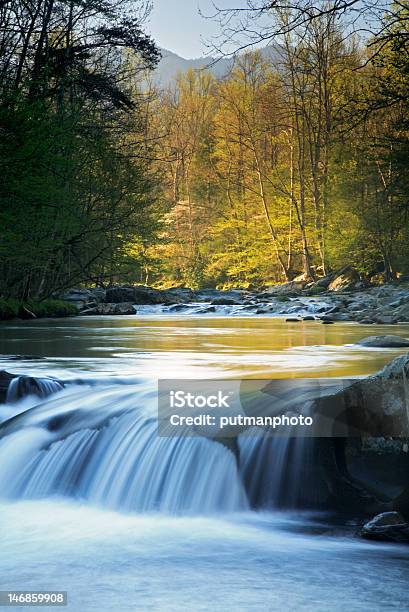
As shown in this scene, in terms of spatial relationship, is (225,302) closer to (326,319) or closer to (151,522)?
(326,319)

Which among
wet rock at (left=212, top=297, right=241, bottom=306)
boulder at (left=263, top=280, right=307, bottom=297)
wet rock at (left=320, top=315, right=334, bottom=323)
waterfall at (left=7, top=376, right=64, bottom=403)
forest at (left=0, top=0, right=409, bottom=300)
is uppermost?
forest at (left=0, top=0, right=409, bottom=300)

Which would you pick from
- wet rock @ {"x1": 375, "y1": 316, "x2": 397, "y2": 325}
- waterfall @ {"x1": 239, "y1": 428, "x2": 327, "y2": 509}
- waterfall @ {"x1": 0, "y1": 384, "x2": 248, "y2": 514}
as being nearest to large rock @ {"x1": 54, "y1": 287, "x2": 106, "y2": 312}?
wet rock @ {"x1": 375, "y1": 316, "x2": 397, "y2": 325}

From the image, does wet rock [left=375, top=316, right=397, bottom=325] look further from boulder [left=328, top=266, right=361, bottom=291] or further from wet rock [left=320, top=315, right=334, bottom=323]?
boulder [left=328, top=266, right=361, bottom=291]

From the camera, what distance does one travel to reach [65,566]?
15.1 feet

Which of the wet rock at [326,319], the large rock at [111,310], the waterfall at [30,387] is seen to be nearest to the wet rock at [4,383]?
the waterfall at [30,387]

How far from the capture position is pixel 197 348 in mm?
13805

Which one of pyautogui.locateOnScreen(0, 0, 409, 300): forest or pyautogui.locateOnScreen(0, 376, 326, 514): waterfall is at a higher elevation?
pyautogui.locateOnScreen(0, 0, 409, 300): forest

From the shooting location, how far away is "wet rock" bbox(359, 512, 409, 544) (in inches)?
186

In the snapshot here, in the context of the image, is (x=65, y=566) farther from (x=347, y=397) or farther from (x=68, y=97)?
(x=68, y=97)

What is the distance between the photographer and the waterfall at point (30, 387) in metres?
8.50

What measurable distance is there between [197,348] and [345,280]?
20.0 metres

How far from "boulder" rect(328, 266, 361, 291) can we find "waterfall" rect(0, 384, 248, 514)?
2502 cm

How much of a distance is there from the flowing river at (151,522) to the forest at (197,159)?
3202mm

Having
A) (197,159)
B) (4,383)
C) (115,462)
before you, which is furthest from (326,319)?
(197,159)
